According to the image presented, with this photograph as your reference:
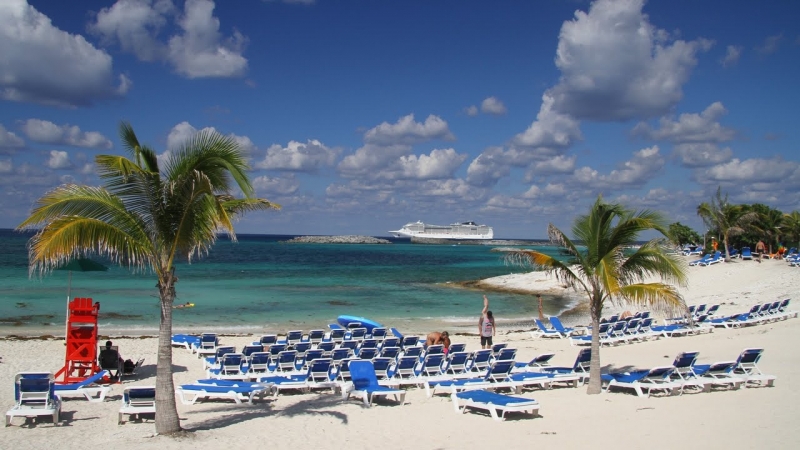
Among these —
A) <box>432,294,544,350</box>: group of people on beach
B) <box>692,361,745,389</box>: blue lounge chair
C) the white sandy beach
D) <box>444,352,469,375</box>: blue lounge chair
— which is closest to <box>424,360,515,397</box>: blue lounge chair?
the white sandy beach

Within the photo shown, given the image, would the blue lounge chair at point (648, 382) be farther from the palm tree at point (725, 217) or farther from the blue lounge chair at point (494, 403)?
the palm tree at point (725, 217)

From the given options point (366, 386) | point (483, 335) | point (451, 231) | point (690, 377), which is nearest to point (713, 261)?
point (483, 335)

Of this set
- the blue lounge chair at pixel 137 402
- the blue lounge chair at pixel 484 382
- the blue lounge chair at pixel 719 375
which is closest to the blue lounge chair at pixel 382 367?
the blue lounge chair at pixel 484 382

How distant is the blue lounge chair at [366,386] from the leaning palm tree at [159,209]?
3234 mm

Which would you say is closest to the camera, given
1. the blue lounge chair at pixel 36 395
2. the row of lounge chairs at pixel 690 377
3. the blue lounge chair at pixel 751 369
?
the blue lounge chair at pixel 36 395

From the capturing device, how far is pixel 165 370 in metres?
7.95

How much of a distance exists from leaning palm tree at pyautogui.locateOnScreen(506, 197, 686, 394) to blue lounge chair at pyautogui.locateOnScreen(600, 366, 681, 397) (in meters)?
0.44

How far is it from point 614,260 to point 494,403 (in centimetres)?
313

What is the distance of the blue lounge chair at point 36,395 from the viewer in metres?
8.78

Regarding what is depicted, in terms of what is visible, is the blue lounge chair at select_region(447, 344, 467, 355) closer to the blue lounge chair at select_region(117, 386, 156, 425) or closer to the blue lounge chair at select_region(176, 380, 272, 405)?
the blue lounge chair at select_region(176, 380, 272, 405)

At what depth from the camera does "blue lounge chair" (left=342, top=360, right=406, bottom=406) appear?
10.4 meters

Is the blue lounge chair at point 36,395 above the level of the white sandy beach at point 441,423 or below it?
above

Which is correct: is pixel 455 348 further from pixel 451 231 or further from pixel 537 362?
pixel 451 231

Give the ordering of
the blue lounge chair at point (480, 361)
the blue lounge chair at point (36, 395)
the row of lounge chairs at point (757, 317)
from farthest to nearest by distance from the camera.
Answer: the row of lounge chairs at point (757, 317) < the blue lounge chair at point (480, 361) < the blue lounge chair at point (36, 395)
